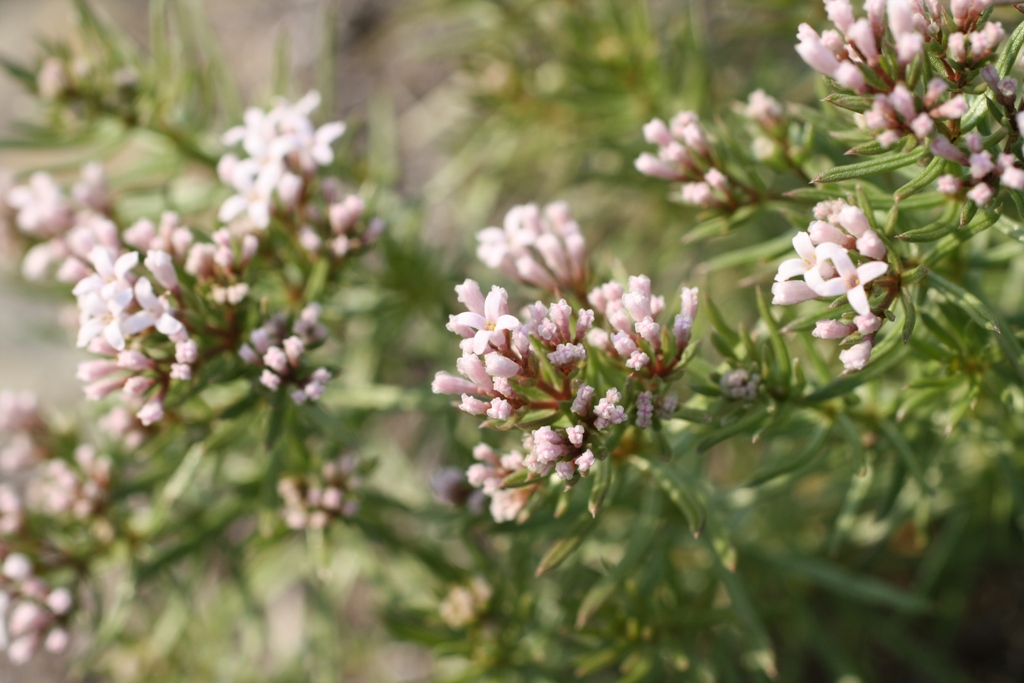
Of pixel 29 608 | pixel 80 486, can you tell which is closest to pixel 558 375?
pixel 80 486

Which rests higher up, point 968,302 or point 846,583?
point 968,302

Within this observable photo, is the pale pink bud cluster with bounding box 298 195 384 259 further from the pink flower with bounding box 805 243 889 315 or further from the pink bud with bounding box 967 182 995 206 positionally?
the pink bud with bounding box 967 182 995 206

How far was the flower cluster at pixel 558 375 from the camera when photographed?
2.85 m

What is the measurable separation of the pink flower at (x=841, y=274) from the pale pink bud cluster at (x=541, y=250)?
1138 mm

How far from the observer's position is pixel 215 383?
365 cm

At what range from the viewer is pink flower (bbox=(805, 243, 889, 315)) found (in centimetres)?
268

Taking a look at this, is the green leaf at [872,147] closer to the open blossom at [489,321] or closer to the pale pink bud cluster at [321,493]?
the open blossom at [489,321]

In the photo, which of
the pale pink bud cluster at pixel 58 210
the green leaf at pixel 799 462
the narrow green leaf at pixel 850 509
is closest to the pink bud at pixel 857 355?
the green leaf at pixel 799 462

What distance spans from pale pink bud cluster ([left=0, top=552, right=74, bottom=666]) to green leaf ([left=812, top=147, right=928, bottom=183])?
13.0 ft

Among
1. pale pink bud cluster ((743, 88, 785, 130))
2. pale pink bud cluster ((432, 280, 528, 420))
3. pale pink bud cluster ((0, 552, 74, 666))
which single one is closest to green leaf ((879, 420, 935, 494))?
pale pink bud cluster ((743, 88, 785, 130))

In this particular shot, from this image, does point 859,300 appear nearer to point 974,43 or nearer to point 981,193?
point 981,193

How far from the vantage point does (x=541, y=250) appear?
365 cm

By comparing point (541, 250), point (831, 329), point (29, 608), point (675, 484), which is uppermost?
point (831, 329)

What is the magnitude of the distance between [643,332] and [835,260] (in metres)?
0.66
